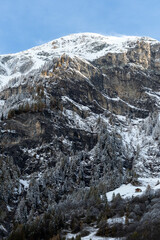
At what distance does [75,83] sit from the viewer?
162625 mm

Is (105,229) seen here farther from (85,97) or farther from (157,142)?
(85,97)

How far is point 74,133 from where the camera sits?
126875mm

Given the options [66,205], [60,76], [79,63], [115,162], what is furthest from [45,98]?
[66,205]

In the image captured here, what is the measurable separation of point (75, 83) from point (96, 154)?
187ft

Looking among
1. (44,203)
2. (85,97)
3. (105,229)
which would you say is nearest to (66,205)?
(44,203)

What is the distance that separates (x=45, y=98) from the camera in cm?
13400

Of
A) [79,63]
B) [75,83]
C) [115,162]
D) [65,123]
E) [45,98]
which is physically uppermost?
[79,63]

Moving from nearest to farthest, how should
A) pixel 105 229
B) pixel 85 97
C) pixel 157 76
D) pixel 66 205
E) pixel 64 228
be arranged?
pixel 105 229 → pixel 64 228 → pixel 66 205 → pixel 85 97 → pixel 157 76

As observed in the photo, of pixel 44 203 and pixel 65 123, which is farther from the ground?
pixel 65 123

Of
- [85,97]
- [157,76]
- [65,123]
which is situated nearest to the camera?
[65,123]

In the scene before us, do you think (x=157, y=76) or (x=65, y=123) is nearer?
(x=65, y=123)

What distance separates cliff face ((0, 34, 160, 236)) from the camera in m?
92.6

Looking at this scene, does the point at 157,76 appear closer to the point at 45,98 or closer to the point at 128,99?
the point at 128,99

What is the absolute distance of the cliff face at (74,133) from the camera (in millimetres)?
92562
